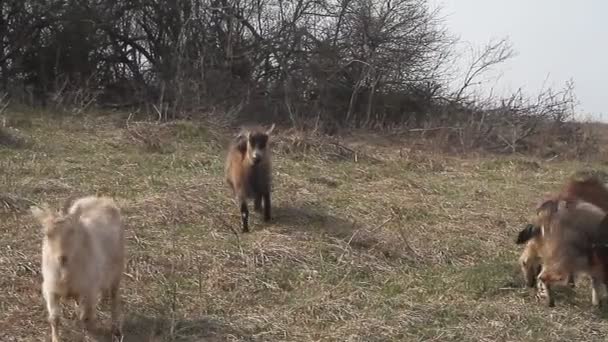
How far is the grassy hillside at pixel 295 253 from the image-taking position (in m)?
5.18

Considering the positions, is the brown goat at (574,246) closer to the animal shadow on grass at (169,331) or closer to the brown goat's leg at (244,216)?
the animal shadow on grass at (169,331)

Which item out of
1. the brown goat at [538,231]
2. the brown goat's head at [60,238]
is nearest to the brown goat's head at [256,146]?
the brown goat at [538,231]

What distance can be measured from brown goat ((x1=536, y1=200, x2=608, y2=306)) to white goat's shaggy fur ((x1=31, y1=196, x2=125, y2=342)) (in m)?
3.11

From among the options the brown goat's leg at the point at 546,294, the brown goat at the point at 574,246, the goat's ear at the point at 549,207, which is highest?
the goat's ear at the point at 549,207

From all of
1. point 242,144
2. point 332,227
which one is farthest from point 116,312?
point 242,144

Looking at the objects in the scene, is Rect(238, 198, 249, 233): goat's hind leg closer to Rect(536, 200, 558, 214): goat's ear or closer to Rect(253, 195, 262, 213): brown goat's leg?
Rect(253, 195, 262, 213): brown goat's leg

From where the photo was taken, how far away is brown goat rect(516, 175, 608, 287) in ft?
20.0

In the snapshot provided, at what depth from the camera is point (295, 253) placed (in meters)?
6.50

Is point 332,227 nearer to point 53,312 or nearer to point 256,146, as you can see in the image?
point 256,146

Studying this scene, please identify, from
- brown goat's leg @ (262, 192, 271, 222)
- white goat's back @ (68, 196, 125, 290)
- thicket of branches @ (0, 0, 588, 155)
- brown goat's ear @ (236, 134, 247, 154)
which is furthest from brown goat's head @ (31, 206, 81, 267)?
thicket of branches @ (0, 0, 588, 155)

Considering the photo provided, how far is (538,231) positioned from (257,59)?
47.2 ft

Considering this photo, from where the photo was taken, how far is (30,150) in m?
10.3

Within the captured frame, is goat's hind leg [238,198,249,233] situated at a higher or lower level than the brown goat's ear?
lower

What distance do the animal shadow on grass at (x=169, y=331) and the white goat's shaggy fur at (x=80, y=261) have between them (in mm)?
93
